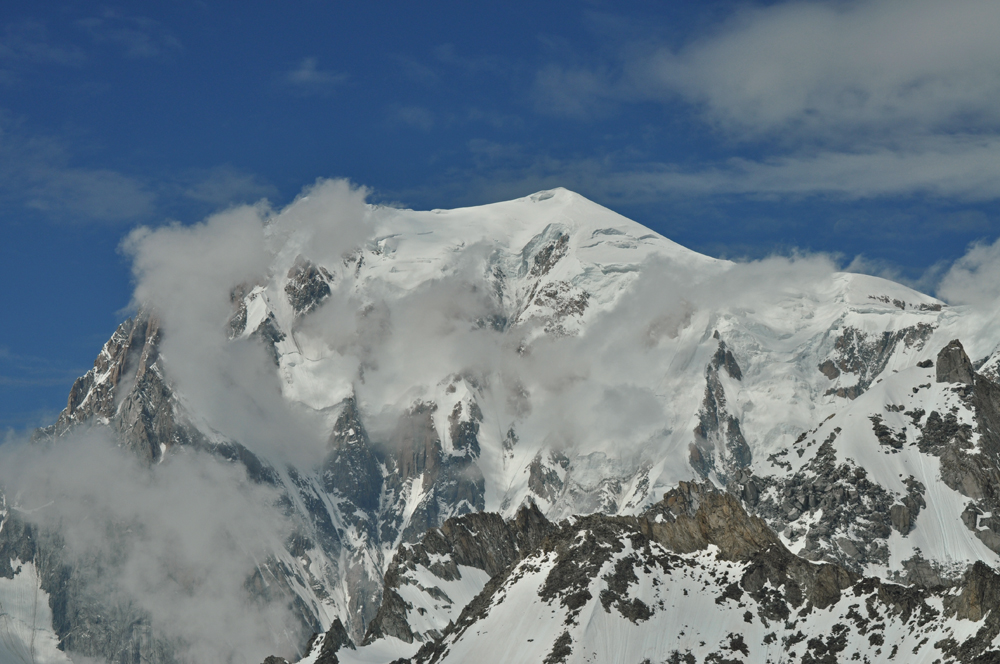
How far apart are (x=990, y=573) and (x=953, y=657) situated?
14.3 meters

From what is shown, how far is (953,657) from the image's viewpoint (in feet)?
631

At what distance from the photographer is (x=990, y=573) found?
199 metres
